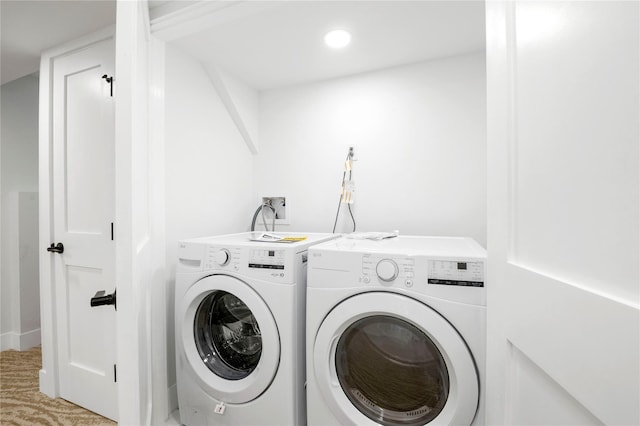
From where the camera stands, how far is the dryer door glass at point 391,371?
1.03 metres

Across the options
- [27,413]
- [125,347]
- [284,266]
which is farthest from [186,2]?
[27,413]

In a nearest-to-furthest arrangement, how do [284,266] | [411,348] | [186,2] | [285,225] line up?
[411,348] → [284,266] → [186,2] → [285,225]

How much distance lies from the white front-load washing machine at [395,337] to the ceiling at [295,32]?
1.13 meters

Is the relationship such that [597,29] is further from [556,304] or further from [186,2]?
[186,2]

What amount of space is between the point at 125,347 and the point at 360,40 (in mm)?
1738

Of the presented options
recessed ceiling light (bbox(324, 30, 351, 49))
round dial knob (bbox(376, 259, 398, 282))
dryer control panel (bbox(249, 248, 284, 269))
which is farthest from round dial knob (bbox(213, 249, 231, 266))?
recessed ceiling light (bbox(324, 30, 351, 49))

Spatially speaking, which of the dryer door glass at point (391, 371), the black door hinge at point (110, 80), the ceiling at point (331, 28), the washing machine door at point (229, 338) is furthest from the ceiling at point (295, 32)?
the dryer door glass at point (391, 371)

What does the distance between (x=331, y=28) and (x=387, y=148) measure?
31.1 inches

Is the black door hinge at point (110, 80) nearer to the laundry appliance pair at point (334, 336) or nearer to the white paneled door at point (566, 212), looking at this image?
the laundry appliance pair at point (334, 336)

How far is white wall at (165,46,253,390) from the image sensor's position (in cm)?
157

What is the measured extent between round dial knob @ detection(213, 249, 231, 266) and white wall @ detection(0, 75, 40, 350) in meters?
2.35

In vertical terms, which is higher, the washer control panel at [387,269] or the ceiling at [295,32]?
the ceiling at [295,32]

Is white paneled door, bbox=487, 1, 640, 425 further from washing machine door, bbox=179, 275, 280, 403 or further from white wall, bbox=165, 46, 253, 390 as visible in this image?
white wall, bbox=165, 46, 253, 390

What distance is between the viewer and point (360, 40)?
1.61m
